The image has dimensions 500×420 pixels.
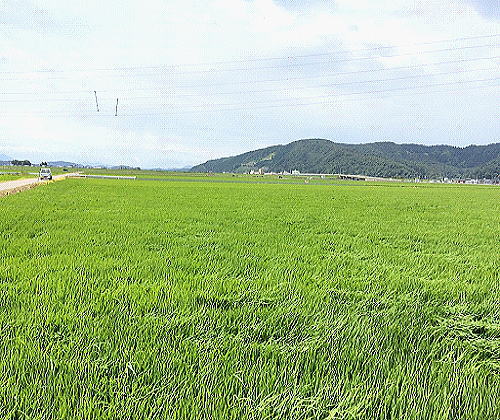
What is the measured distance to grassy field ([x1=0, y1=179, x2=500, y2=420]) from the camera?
211 cm

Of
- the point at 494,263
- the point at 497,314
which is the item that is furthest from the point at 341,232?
the point at 497,314

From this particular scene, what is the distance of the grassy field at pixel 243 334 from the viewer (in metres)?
2.11

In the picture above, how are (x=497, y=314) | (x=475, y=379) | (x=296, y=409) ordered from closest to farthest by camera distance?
(x=296, y=409) < (x=475, y=379) < (x=497, y=314)

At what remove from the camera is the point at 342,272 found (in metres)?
5.01

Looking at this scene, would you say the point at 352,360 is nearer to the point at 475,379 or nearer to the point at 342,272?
the point at 475,379

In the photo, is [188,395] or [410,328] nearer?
[188,395]

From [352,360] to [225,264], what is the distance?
115 inches

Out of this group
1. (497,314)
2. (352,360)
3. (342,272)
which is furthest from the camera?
(342,272)

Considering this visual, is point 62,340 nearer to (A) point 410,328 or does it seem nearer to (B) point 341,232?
(A) point 410,328

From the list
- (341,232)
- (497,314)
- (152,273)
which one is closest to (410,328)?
(497,314)

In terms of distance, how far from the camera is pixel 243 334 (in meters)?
2.97

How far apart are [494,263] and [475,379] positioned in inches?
185

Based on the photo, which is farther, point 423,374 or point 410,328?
point 410,328

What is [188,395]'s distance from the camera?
6.93 ft
